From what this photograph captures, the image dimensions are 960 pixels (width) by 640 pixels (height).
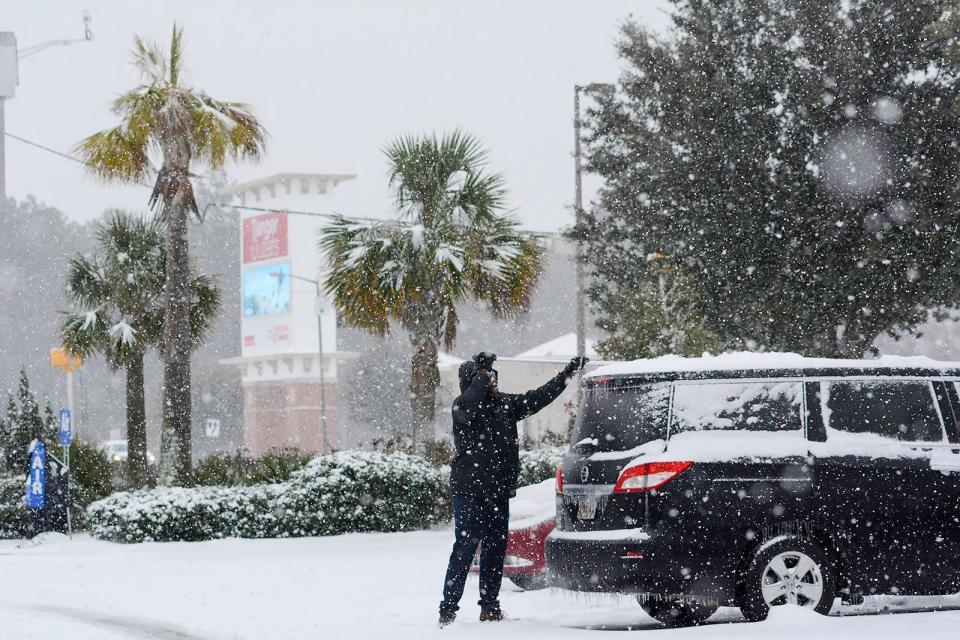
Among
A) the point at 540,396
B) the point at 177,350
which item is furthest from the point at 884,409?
the point at 177,350

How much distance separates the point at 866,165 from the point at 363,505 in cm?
951

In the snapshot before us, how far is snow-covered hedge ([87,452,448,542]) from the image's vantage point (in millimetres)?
20047

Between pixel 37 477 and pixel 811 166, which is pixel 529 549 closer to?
pixel 37 477

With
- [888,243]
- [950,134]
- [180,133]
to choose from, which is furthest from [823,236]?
[180,133]

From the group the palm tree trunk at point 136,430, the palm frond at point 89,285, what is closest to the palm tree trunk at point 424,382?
the palm tree trunk at point 136,430

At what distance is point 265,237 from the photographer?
85.7 metres

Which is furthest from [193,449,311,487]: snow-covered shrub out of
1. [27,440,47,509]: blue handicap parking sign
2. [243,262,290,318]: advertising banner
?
[243,262,290,318]: advertising banner

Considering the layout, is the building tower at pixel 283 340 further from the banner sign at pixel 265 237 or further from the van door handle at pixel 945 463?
the van door handle at pixel 945 463

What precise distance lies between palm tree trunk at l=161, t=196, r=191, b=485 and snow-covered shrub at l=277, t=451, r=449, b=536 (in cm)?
264

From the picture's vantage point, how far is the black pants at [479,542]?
888cm

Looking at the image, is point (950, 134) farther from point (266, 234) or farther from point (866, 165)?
point (266, 234)

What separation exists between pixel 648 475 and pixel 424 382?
14953 mm

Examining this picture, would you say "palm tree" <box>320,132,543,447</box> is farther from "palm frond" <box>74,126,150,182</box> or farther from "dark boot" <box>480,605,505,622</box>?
"dark boot" <box>480,605,505,622</box>

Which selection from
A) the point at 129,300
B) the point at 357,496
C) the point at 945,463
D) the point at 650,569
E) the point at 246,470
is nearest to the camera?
the point at 650,569
